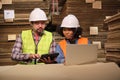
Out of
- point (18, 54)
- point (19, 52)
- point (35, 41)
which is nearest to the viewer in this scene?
point (18, 54)

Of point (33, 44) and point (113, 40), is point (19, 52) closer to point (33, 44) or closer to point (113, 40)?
point (33, 44)

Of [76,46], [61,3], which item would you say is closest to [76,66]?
[76,46]

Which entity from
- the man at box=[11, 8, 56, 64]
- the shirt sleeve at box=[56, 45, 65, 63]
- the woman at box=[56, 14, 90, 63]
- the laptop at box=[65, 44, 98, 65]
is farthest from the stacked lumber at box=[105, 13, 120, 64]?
the laptop at box=[65, 44, 98, 65]

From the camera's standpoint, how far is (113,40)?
5.06m

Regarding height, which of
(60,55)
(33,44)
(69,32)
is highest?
(69,32)

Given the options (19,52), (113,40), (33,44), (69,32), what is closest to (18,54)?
(19,52)

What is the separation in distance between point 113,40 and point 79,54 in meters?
3.25

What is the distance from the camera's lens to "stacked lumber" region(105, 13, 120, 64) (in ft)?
15.6

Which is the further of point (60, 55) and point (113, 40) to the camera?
point (113, 40)

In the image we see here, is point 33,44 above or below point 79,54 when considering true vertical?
below

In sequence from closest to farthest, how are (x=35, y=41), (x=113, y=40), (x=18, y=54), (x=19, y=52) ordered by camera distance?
(x=18, y=54) < (x=19, y=52) < (x=35, y=41) < (x=113, y=40)

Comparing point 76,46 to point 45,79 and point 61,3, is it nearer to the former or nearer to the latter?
point 45,79

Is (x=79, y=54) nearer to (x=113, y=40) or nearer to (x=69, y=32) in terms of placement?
(x=69, y=32)

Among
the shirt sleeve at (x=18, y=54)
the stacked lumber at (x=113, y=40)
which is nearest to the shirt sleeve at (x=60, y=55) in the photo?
the shirt sleeve at (x=18, y=54)
